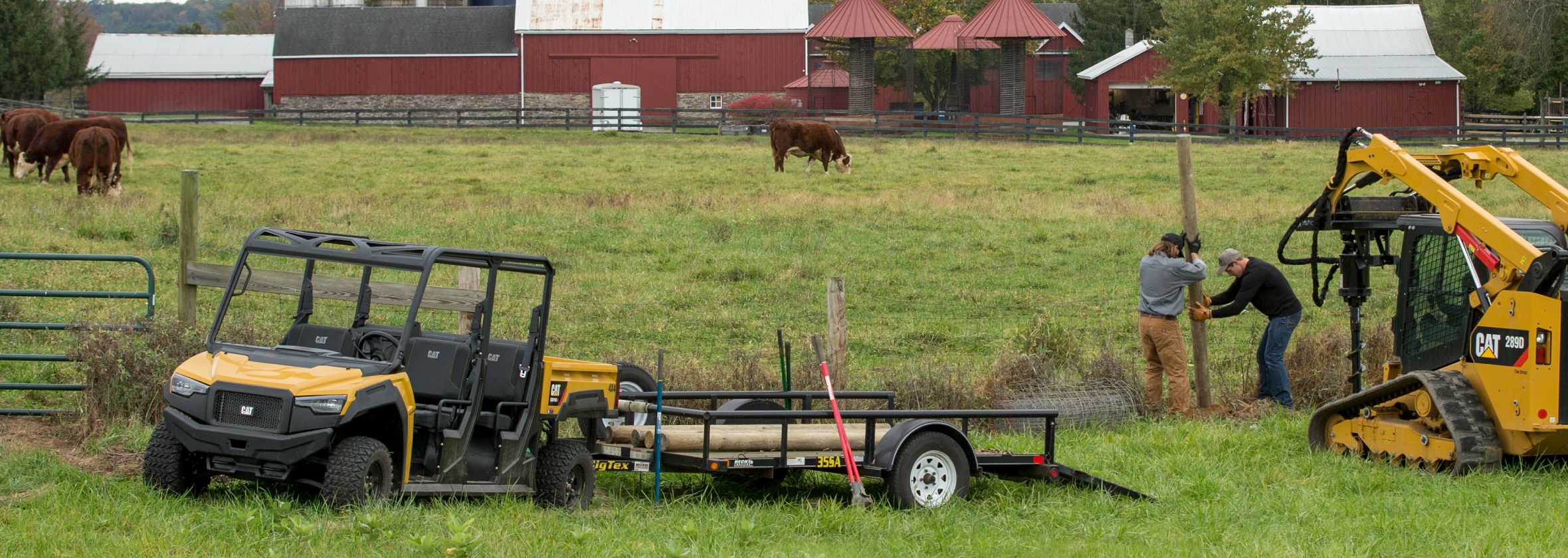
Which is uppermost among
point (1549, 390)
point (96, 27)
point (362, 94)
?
point (96, 27)

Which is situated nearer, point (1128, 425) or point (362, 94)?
point (1128, 425)

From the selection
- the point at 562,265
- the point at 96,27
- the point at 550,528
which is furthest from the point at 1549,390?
the point at 96,27

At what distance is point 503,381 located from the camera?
7.70 meters

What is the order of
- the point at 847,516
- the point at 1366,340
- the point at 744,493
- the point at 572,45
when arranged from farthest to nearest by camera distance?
the point at 572,45
the point at 1366,340
the point at 744,493
the point at 847,516

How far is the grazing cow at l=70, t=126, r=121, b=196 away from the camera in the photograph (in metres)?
25.6

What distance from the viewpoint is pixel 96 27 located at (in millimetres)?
119438

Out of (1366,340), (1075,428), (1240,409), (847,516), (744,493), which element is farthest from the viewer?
(1366,340)

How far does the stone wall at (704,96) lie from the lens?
62188 millimetres

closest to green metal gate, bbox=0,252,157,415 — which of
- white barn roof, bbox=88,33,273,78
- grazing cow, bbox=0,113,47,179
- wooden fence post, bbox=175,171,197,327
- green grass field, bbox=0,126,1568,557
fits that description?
wooden fence post, bbox=175,171,197,327

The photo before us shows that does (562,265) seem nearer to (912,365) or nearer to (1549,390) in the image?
(912,365)

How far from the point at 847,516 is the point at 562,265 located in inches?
434

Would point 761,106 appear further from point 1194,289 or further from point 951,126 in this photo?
point 1194,289

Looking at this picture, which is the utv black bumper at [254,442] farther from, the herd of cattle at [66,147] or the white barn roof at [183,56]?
the white barn roof at [183,56]

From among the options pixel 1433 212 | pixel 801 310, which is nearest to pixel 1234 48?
pixel 801 310
